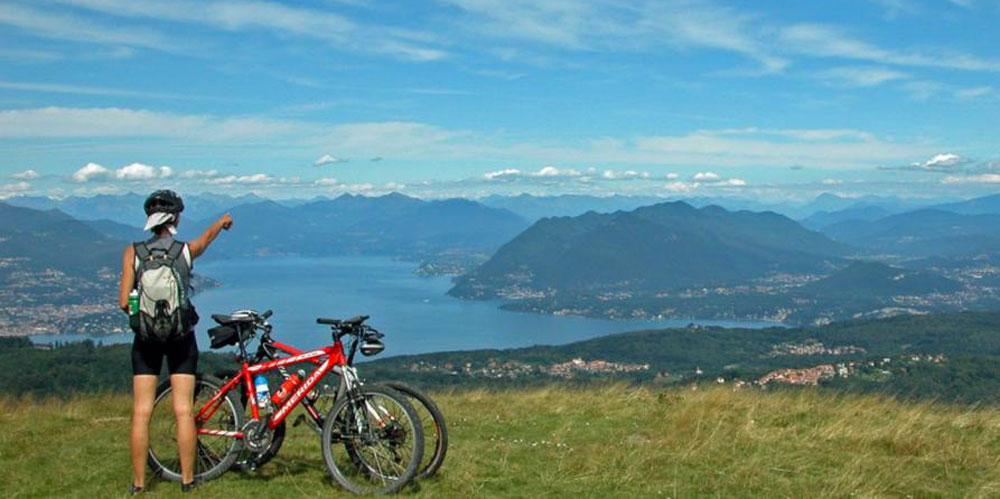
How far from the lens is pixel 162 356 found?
6484 mm

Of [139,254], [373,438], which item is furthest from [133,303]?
[373,438]

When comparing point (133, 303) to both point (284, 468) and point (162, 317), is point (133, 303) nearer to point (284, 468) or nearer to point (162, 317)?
point (162, 317)

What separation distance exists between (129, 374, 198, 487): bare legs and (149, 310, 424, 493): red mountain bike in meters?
0.44

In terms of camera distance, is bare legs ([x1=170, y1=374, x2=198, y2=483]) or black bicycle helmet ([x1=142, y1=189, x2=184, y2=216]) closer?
black bicycle helmet ([x1=142, y1=189, x2=184, y2=216])

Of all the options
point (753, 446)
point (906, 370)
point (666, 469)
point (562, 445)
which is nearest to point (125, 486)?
point (562, 445)

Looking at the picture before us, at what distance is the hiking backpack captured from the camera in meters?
6.23

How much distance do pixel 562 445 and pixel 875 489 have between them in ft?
11.0

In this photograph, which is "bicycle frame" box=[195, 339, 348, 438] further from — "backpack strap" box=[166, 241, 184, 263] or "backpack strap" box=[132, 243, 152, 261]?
"backpack strap" box=[132, 243, 152, 261]

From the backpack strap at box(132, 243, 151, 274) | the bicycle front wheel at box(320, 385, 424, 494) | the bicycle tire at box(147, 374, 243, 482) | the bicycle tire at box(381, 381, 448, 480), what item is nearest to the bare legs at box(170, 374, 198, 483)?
the bicycle tire at box(147, 374, 243, 482)

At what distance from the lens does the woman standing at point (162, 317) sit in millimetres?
6234

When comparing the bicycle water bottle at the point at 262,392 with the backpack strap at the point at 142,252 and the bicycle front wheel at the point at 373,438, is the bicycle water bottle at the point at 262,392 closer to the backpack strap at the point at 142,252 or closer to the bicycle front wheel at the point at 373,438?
the bicycle front wheel at the point at 373,438

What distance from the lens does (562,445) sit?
351 inches

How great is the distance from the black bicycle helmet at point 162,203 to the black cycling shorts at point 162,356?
1082 millimetres

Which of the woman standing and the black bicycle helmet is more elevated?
the black bicycle helmet
